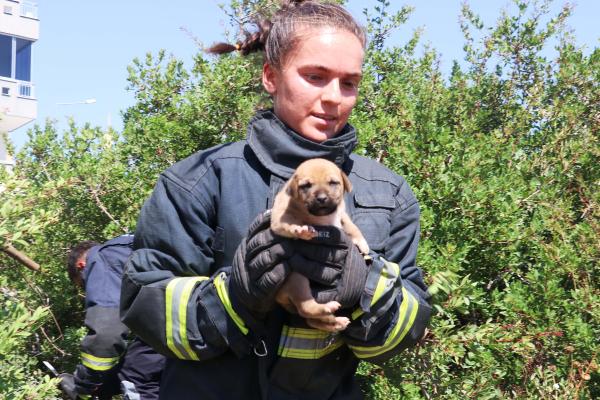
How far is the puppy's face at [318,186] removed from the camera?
116 inches

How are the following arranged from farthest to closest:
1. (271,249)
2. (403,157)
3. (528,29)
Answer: (528,29), (403,157), (271,249)

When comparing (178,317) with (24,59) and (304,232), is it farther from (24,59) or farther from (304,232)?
(24,59)

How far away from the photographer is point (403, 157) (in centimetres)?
557

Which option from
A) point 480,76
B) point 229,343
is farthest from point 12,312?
point 480,76

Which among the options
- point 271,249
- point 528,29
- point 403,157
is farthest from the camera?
point 528,29

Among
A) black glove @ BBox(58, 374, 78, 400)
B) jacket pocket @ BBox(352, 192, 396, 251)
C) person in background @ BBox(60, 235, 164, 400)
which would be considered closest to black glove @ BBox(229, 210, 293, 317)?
jacket pocket @ BBox(352, 192, 396, 251)

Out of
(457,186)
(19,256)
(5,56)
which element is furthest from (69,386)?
(5,56)

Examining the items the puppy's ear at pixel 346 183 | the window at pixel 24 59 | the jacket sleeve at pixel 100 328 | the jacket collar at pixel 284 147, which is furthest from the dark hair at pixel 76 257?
the window at pixel 24 59

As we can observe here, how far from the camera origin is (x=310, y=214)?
10.3 ft

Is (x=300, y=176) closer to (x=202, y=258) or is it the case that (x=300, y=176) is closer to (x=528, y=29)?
(x=202, y=258)

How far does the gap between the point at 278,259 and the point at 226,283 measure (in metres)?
0.22

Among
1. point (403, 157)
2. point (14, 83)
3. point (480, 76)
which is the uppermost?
point (480, 76)

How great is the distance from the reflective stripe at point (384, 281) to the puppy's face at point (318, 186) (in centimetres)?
33

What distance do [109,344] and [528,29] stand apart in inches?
176
